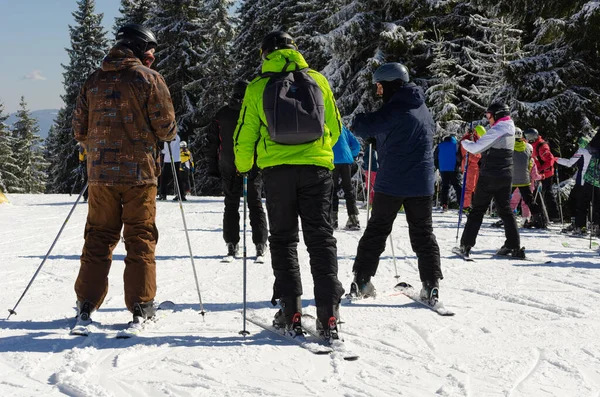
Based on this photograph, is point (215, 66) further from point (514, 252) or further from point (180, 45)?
point (514, 252)

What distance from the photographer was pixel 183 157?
57.6 feet

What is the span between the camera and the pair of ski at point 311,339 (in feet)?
11.8

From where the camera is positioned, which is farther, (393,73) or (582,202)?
(582,202)

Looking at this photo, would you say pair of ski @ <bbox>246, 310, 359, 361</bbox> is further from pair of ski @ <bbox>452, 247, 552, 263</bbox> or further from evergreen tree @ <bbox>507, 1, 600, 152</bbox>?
evergreen tree @ <bbox>507, 1, 600, 152</bbox>

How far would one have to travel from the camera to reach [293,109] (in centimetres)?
361

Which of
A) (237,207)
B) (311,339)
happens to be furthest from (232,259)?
(311,339)

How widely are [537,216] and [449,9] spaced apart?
12.1m

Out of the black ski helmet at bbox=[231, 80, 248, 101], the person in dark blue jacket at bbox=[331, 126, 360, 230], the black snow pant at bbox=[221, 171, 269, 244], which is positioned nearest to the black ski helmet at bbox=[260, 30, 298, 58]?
the black ski helmet at bbox=[231, 80, 248, 101]

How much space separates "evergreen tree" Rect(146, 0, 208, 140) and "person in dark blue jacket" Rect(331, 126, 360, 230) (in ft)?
78.5

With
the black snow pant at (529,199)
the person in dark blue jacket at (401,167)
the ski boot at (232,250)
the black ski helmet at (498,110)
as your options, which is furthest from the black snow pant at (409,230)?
the black snow pant at (529,199)

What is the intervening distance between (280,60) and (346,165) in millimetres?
5678

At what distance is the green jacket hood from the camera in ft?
12.4

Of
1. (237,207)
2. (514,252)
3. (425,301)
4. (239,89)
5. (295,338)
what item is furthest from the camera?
(514,252)

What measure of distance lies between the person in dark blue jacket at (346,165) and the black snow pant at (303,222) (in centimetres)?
482
